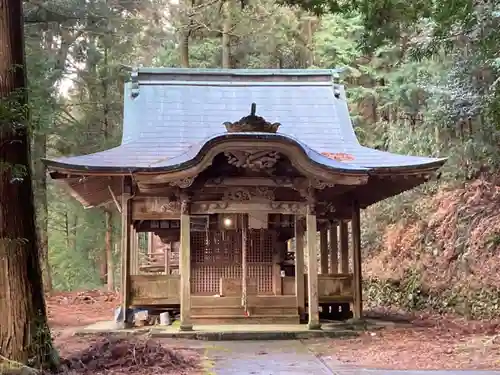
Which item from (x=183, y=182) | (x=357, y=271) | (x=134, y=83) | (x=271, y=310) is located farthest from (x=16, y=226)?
(x=134, y=83)

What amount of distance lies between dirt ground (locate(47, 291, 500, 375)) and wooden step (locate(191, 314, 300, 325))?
1666 mm

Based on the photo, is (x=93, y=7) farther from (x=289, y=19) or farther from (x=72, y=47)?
(x=289, y=19)

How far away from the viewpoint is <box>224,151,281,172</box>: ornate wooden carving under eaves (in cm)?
962

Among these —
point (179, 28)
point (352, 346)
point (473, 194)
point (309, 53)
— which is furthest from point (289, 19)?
point (352, 346)

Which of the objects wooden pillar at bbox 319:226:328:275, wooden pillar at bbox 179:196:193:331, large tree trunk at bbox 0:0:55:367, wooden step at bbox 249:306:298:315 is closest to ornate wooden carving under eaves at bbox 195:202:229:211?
wooden pillar at bbox 179:196:193:331

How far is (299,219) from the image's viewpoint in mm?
11430

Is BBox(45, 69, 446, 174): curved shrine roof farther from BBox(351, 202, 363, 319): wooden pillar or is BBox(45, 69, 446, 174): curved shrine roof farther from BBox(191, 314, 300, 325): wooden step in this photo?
BBox(191, 314, 300, 325): wooden step

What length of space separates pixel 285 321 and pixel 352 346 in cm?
248

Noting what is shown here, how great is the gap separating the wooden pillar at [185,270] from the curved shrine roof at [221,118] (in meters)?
0.94

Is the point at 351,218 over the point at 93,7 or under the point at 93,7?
under

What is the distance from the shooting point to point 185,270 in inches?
388

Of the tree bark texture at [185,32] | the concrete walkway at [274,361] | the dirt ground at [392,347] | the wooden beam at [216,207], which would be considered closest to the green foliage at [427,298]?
the dirt ground at [392,347]

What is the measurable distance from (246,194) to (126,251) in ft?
7.71

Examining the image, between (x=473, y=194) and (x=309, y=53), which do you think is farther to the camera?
(x=309, y=53)
